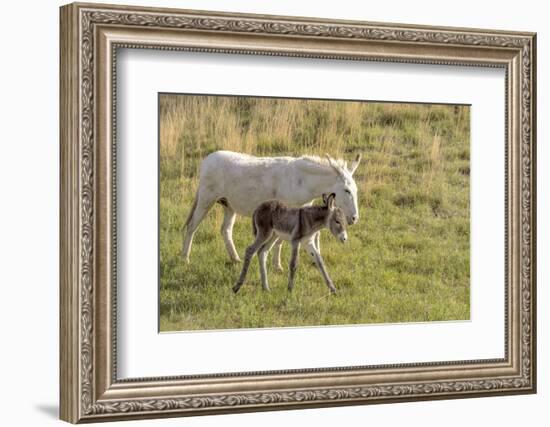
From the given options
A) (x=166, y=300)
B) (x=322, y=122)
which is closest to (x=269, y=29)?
(x=322, y=122)

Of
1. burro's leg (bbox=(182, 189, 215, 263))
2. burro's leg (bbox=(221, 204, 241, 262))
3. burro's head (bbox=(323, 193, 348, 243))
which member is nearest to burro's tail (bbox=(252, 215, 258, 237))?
burro's leg (bbox=(221, 204, 241, 262))

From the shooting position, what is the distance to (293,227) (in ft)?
26.7

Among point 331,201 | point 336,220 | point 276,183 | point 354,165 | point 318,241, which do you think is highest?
point 354,165

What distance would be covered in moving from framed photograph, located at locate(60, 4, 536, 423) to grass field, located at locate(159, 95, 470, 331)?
1cm

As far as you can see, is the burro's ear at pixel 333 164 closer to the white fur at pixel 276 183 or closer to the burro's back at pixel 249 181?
the white fur at pixel 276 183

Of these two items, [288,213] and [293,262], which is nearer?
[293,262]

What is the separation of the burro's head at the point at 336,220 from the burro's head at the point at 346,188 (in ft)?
0.09

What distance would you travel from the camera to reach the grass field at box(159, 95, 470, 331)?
765 centimetres

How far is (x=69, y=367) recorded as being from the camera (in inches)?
288

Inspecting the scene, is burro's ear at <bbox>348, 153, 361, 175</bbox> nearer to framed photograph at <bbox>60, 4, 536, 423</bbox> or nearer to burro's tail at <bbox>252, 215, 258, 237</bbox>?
framed photograph at <bbox>60, 4, 536, 423</bbox>

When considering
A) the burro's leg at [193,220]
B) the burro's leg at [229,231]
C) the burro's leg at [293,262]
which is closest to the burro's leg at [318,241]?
the burro's leg at [293,262]

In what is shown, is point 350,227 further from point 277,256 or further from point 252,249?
point 252,249

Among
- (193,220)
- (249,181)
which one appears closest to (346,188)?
(249,181)

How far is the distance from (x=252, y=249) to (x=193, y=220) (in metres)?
0.50
